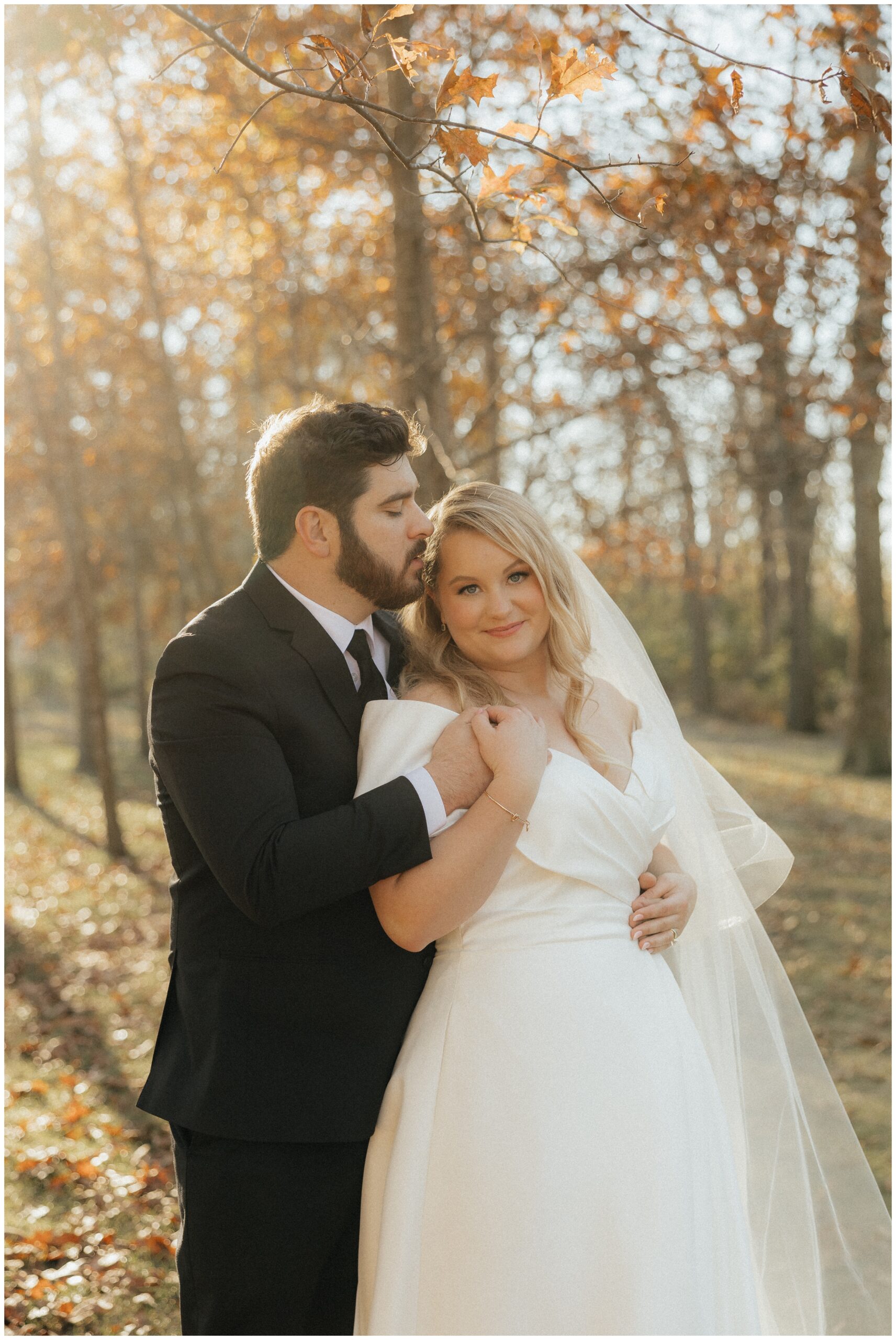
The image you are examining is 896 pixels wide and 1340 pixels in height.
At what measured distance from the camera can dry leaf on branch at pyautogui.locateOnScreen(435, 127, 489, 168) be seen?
2578mm

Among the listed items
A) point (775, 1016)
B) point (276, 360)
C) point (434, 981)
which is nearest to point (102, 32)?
point (434, 981)

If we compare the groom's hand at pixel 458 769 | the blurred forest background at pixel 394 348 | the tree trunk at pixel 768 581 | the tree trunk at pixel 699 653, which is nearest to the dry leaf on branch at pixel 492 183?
the blurred forest background at pixel 394 348

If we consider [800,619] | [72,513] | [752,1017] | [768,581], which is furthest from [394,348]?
[768,581]

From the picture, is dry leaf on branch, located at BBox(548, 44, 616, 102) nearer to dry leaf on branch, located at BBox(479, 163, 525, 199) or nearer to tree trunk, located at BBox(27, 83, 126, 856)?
dry leaf on branch, located at BBox(479, 163, 525, 199)

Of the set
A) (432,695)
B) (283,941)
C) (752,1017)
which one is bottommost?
(752,1017)

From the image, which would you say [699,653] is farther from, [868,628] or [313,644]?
[313,644]

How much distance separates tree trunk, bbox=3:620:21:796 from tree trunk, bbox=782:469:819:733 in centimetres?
1298

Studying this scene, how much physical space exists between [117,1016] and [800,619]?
15.4 meters

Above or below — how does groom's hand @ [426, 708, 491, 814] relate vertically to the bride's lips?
below

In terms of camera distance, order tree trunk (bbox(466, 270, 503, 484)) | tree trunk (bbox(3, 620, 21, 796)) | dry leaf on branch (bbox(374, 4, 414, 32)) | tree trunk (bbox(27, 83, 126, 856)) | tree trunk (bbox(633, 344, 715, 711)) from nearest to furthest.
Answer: dry leaf on branch (bbox(374, 4, 414, 32)) → tree trunk (bbox(466, 270, 503, 484)) → tree trunk (bbox(633, 344, 715, 711)) → tree trunk (bbox(27, 83, 126, 856)) → tree trunk (bbox(3, 620, 21, 796))

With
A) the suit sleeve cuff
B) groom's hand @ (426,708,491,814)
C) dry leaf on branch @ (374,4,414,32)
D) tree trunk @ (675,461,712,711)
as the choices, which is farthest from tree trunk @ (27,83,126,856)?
tree trunk @ (675,461,712,711)

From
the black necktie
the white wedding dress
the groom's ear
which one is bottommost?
the white wedding dress

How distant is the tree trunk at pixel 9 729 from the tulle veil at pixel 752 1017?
11437mm

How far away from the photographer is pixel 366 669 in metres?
2.90
